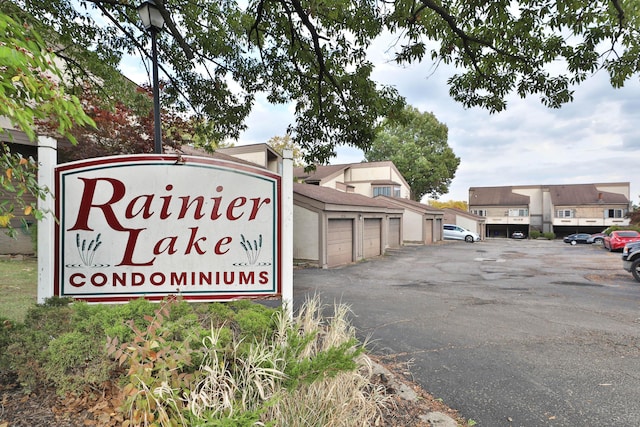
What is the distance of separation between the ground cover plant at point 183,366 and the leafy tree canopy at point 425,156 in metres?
42.9

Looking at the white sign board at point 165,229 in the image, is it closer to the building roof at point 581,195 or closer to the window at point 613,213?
the building roof at point 581,195

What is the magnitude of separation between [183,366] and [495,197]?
56635mm

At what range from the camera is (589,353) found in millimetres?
4801

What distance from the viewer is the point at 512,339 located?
5367 millimetres

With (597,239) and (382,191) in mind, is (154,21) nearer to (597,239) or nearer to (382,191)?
(382,191)

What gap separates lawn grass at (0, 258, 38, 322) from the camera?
5731 millimetres

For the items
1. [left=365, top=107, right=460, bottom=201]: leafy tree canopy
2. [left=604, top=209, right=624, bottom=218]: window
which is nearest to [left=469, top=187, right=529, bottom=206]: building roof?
[left=604, top=209, right=624, bottom=218]: window

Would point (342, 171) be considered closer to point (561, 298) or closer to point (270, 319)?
point (561, 298)

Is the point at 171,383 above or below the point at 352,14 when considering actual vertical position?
below

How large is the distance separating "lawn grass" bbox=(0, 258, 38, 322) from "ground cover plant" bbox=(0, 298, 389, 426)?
2472mm

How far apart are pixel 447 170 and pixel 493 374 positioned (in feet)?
141

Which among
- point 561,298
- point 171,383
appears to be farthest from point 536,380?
point 561,298

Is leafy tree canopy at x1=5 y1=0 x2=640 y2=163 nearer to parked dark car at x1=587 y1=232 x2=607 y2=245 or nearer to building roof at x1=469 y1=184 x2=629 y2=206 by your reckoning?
parked dark car at x1=587 y1=232 x2=607 y2=245

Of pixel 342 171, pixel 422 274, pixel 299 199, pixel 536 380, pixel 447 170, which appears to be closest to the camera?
pixel 536 380
